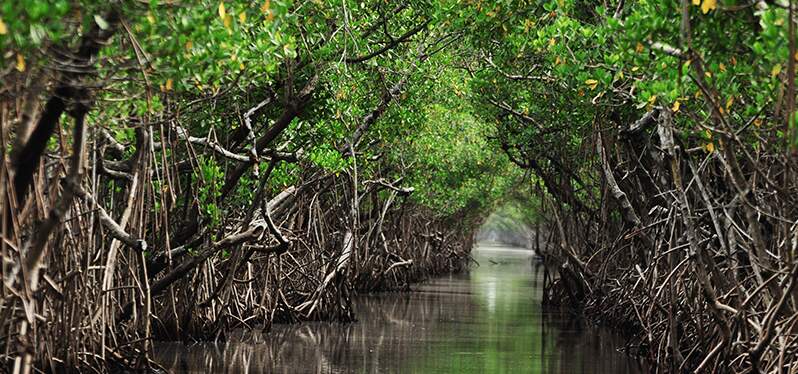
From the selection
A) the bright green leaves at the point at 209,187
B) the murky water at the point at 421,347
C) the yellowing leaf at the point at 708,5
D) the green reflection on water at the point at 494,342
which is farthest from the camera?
the green reflection on water at the point at 494,342

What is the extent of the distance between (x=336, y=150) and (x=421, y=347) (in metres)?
2.25

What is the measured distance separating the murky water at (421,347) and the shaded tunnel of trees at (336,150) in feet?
1.49

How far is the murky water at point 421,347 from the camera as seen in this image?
35.0 feet

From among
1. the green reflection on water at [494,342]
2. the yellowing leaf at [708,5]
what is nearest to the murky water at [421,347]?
the green reflection on water at [494,342]

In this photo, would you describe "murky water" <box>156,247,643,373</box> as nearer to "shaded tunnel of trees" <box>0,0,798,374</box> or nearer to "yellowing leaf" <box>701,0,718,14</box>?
"shaded tunnel of trees" <box>0,0,798,374</box>

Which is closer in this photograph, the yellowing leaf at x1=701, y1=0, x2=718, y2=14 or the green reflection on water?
the yellowing leaf at x1=701, y1=0, x2=718, y2=14

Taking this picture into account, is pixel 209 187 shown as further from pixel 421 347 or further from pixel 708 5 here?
pixel 708 5

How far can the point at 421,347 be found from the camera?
12617mm

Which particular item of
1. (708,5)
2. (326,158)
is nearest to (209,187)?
(326,158)

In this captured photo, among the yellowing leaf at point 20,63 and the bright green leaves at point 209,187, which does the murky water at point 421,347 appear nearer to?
the bright green leaves at point 209,187

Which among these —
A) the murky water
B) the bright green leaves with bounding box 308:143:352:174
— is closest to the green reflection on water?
the murky water

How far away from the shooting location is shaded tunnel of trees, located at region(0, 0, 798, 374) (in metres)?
6.08

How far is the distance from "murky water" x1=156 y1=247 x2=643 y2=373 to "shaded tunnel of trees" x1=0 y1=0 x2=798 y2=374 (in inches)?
17.8

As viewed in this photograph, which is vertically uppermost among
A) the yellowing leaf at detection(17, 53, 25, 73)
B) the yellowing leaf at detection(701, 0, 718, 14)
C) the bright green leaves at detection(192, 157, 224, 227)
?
the yellowing leaf at detection(701, 0, 718, 14)
